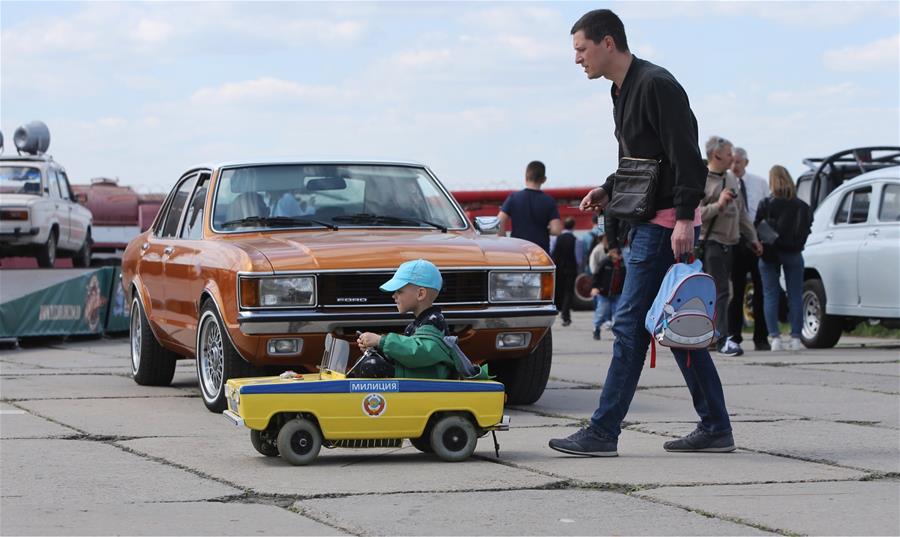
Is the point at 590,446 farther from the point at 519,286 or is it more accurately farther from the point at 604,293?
the point at 604,293

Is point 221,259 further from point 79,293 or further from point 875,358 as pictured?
A: point 79,293

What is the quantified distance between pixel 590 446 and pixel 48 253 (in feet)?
57.3

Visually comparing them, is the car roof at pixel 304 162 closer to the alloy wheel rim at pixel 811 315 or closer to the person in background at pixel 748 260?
the person in background at pixel 748 260

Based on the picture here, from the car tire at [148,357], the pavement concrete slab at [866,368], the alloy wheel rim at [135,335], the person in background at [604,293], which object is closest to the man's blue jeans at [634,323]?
the car tire at [148,357]

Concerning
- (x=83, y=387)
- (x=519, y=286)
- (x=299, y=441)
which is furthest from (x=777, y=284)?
(x=299, y=441)

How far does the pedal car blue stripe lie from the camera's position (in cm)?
664

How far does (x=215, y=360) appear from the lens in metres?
8.97

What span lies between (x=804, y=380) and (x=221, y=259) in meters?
4.97

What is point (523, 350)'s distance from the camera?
902cm

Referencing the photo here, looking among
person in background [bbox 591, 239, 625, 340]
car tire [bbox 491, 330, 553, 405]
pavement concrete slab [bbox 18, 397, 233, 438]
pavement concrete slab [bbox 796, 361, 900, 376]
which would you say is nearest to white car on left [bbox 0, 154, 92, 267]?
person in background [bbox 591, 239, 625, 340]

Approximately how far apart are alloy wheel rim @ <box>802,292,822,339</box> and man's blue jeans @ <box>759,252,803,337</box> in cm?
85

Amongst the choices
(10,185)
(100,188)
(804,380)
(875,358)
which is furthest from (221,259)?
(100,188)

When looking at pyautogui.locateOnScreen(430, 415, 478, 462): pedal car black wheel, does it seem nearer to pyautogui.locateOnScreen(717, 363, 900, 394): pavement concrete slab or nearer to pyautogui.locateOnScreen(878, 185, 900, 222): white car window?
pyautogui.locateOnScreen(717, 363, 900, 394): pavement concrete slab

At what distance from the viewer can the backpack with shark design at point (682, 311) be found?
681cm
